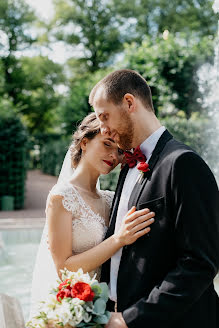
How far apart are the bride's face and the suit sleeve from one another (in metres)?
0.94

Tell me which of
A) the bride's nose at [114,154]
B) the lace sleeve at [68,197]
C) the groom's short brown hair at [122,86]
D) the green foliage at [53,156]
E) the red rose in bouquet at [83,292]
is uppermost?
the groom's short brown hair at [122,86]

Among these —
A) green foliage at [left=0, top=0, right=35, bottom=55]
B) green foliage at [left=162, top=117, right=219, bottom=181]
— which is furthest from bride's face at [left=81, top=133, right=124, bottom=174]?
green foliage at [left=0, top=0, right=35, bottom=55]

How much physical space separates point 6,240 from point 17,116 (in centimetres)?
504

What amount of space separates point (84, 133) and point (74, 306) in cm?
125

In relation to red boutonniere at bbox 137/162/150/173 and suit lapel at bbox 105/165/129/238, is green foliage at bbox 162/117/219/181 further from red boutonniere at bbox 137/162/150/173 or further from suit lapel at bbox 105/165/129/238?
red boutonniere at bbox 137/162/150/173

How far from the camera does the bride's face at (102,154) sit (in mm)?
2533

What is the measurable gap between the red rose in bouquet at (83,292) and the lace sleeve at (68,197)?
2.08 feet

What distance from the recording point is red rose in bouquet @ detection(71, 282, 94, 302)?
64.3 inches

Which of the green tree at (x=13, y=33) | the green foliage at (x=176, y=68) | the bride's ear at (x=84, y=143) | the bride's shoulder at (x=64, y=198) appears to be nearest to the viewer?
the bride's shoulder at (x=64, y=198)

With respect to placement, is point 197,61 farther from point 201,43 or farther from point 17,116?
point 17,116

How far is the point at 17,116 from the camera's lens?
40.0 ft

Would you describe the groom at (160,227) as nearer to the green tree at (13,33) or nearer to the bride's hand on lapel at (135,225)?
the bride's hand on lapel at (135,225)

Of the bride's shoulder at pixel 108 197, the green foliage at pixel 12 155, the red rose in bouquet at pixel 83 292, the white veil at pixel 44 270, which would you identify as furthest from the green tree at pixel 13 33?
the red rose in bouquet at pixel 83 292

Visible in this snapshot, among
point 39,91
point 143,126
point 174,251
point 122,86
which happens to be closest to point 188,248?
point 174,251
